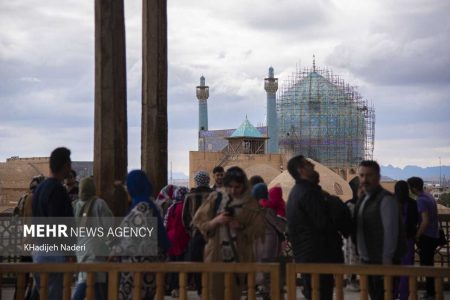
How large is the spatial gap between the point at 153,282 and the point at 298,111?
63.1 m

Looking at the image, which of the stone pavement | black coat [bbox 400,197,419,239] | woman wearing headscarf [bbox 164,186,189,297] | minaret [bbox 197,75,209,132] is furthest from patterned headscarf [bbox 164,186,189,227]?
minaret [bbox 197,75,209,132]

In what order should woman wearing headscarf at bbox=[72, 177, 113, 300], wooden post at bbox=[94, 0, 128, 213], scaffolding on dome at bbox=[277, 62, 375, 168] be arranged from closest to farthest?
woman wearing headscarf at bbox=[72, 177, 113, 300]
wooden post at bbox=[94, 0, 128, 213]
scaffolding on dome at bbox=[277, 62, 375, 168]

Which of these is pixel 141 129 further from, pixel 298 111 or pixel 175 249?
pixel 298 111

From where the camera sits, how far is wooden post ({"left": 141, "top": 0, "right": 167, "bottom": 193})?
988 centimetres

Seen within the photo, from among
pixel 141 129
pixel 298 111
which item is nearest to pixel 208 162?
pixel 298 111

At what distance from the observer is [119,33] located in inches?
347

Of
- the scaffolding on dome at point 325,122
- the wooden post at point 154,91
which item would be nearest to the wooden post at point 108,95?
the wooden post at point 154,91

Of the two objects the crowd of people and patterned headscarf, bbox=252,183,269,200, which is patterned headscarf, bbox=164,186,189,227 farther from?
the crowd of people

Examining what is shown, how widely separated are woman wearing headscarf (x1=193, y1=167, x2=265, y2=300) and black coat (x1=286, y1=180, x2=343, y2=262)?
10.9 inches

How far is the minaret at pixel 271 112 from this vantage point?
69750 mm

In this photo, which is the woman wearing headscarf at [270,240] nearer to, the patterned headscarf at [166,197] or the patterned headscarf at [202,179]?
the patterned headscarf at [202,179]

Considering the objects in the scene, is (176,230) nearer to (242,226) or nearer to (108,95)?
(108,95)

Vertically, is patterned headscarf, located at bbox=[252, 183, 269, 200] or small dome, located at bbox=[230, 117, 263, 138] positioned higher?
small dome, located at bbox=[230, 117, 263, 138]

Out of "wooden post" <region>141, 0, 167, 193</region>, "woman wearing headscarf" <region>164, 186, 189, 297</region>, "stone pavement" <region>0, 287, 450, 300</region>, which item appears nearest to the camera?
"woman wearing headscarf" <region>164, 186, 189, 297</region>
